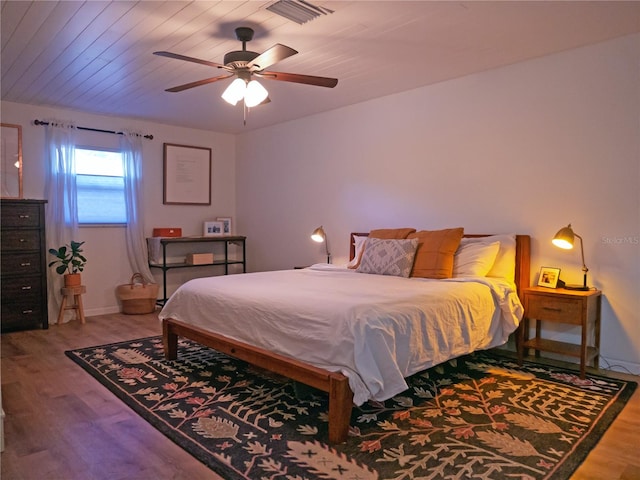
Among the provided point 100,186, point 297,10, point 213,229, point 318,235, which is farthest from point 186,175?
point 297,10

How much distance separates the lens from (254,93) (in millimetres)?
2934

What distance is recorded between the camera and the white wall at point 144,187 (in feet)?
15.8

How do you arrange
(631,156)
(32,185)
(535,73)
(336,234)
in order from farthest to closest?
(336,234)
(32,185)
(535,73)
(631,156)

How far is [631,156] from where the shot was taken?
3111 millimetres

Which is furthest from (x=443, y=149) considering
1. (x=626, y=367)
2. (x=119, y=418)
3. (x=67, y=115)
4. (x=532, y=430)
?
(x=67, y=115)

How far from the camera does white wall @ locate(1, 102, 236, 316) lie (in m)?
4.80

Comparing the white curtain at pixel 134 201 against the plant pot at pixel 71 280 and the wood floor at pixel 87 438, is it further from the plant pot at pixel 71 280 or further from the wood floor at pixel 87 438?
the wood floor at pixel 87 438

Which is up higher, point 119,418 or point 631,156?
point 631,156

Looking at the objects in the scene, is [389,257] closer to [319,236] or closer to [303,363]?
[319,236]

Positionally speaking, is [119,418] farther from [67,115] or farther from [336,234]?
[67,115]

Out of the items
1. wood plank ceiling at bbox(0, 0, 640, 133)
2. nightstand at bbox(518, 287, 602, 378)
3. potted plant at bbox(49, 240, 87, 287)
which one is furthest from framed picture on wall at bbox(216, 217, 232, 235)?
nightstand at bbox(518, 287, 602, 378)

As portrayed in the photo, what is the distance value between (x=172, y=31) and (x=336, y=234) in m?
2.82

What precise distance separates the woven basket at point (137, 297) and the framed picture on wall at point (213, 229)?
1083 millimetres

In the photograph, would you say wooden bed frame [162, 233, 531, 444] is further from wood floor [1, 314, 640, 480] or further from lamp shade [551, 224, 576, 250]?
wood floor [1, 314, 640, 480]
